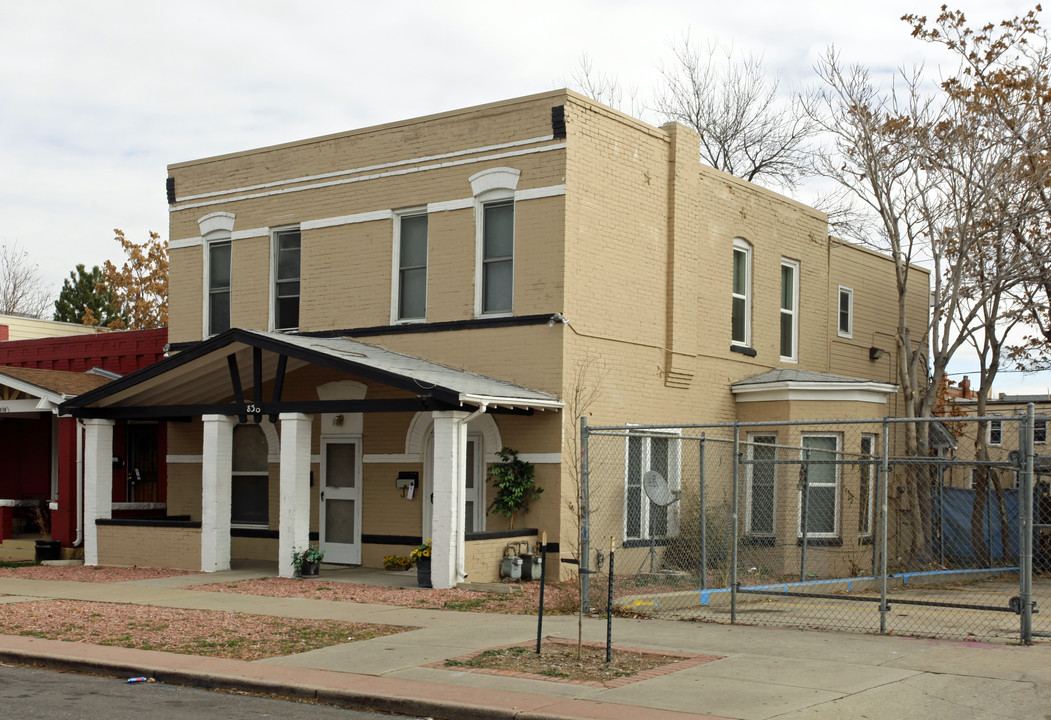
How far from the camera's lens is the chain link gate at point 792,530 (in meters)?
13.4

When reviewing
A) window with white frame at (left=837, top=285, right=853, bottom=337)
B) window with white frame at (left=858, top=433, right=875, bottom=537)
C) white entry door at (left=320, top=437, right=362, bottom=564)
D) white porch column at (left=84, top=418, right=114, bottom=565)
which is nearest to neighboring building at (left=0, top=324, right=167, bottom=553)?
white porch column at (left=84, top=418, right=114, bottom=565)

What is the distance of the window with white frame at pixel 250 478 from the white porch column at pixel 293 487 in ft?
10.6

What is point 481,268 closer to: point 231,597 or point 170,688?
point 231,597

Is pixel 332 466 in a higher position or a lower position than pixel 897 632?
higher

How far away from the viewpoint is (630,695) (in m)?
8.42

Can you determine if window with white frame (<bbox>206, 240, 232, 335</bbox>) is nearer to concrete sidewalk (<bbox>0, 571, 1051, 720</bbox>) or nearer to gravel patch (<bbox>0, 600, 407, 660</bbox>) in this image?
gravel patch (<bbox>0, 600, 407, 660</bbox>)

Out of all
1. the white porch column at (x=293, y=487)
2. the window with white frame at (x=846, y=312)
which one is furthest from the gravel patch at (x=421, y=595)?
the window with white frame at (x=846, y=312)

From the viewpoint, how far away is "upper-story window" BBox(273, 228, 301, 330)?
763 inches

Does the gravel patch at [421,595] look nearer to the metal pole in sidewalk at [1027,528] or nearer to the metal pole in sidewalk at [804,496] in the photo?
the metal pole in sidewalk at [804,496]

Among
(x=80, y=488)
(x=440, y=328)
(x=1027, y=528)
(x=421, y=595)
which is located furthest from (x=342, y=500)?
(x=1027, y=528)

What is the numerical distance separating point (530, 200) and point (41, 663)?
9.29m

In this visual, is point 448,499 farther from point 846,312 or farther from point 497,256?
point 846,312

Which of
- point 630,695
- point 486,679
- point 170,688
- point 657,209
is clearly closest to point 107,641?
point 170,688

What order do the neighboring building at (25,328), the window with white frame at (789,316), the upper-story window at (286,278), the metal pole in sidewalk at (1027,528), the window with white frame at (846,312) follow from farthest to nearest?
the neighboring building at (25,328)
the window with white frame at (846,312)
the window with white frame at (789,316)
the upper-story window at (286,278)
the metal pole in sidewalk at (1027,528)
